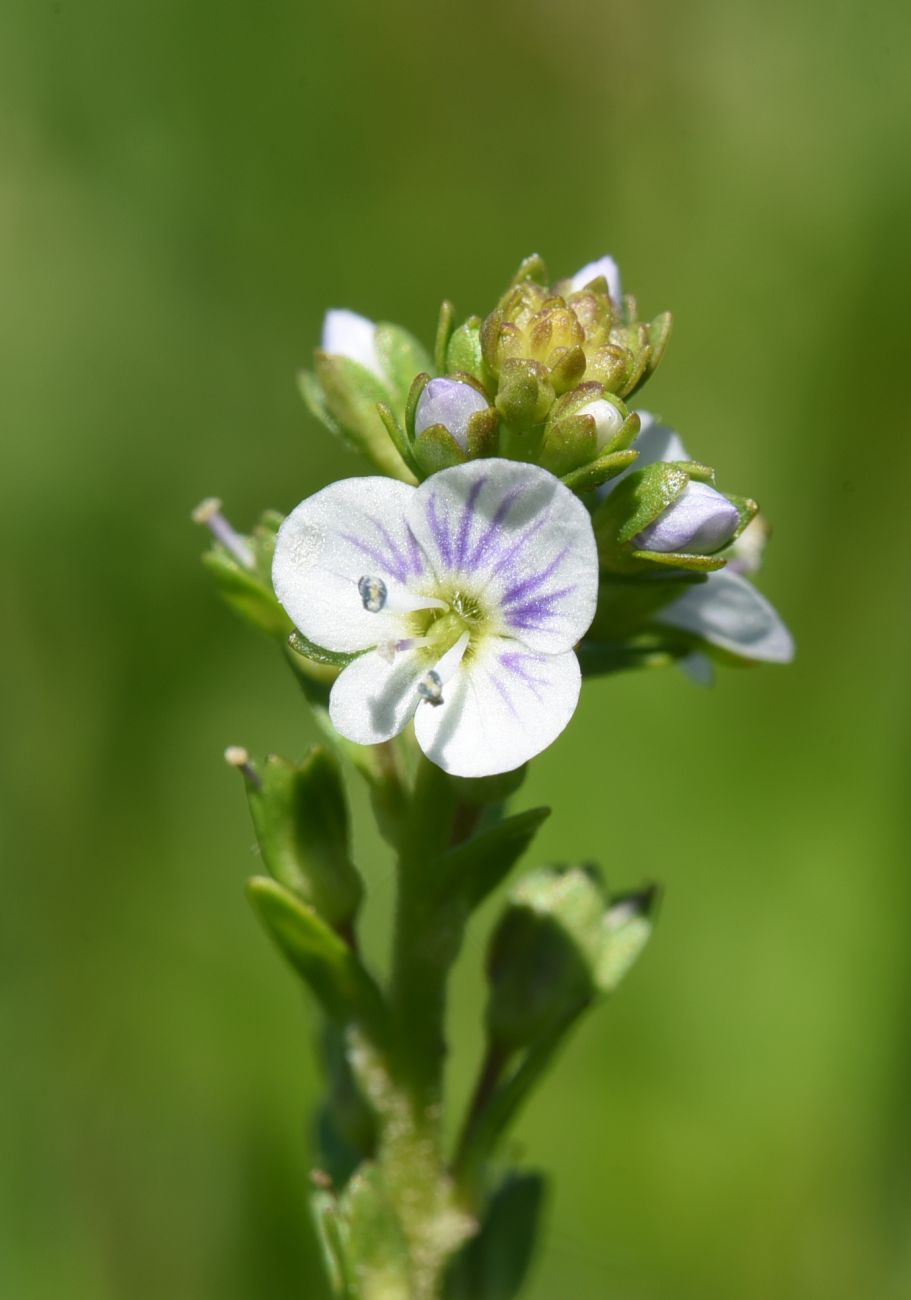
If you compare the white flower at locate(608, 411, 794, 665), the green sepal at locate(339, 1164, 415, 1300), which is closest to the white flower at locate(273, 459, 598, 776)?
the white flower at locate(608, 411, 794, 665)

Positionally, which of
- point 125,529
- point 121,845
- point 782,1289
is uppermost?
point 125,529

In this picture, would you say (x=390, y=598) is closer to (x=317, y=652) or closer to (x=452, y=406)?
(x=317, y=652)

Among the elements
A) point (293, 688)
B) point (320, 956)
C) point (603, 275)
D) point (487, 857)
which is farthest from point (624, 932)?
point (293, 688)

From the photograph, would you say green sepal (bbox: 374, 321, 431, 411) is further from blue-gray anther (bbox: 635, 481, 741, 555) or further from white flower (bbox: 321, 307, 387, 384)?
blue-gray anther (bbox: 635, 481, 741, 555)

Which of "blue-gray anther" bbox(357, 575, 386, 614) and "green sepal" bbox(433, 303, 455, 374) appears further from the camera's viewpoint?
"green sepal" bbox(433, 303, 455, 374)

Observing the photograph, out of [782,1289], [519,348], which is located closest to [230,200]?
[519,348]

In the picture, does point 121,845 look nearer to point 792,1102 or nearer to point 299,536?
point 792,1102

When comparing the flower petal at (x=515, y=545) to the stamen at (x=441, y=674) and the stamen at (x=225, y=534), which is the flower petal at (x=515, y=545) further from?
the stamen at (x=225, y=534)
